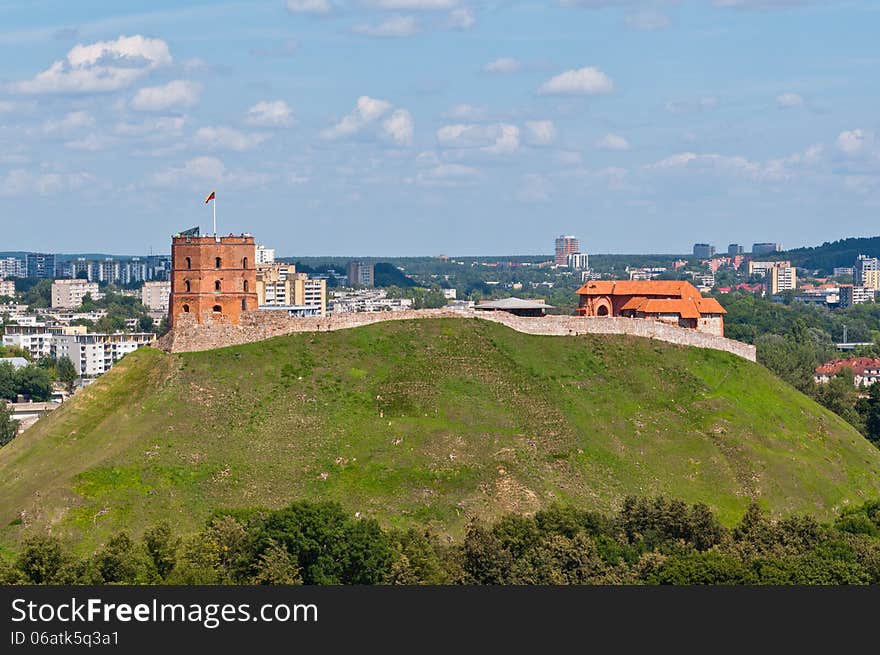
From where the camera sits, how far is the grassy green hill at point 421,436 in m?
78.6

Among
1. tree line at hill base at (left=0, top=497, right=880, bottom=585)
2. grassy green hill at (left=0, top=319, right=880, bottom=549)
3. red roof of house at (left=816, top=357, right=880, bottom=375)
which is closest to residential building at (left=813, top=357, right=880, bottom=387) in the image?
red roof of house at (left=816, top=357, right=880, bottom=375)

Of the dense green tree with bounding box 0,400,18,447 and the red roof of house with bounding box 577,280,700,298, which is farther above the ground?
the red roof of house with bounding box 577,280,700,298

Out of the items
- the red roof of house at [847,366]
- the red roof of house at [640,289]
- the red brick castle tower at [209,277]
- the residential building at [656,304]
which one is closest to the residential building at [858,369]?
the red roof of house at [847,366]

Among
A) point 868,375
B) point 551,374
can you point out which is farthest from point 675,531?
point 868,375

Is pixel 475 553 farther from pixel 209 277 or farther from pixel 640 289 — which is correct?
pixel 640 289

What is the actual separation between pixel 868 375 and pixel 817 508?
4399 inches

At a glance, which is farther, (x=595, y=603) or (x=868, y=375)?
(x=868, y=375)

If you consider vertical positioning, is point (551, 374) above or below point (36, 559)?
above

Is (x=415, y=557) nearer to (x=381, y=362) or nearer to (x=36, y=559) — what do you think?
(x=36, y=559)

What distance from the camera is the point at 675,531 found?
3029 inches

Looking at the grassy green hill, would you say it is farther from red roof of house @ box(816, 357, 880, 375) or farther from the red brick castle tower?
red roof of house @ box(816, 357, 880, 375)

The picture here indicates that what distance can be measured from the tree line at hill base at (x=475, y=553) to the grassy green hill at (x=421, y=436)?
3610 millimetres

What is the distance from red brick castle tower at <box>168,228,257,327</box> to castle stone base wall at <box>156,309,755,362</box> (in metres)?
1.02

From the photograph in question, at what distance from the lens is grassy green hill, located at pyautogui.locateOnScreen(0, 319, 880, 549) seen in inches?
3093
